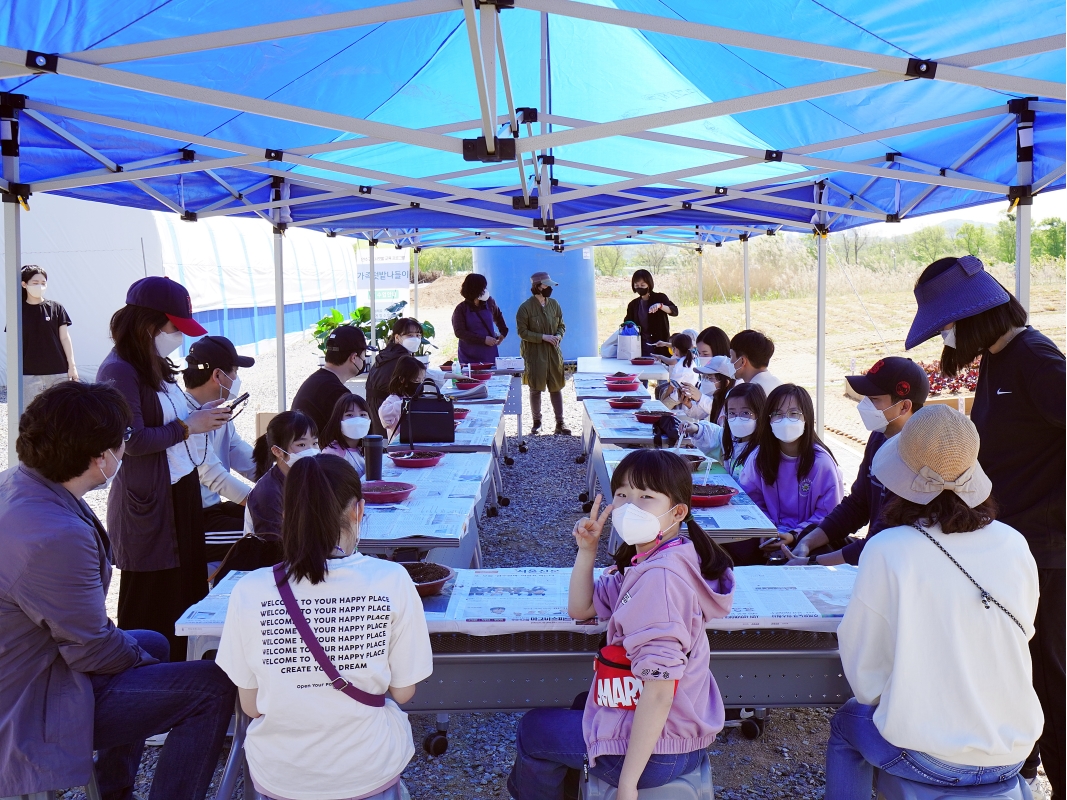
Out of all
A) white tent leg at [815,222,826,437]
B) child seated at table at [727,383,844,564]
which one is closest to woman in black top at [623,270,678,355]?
white tent leg at [815,222,826,437]

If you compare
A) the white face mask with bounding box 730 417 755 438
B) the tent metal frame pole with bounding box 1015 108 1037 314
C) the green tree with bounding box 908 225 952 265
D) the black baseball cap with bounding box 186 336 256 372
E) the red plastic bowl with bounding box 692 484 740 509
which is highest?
the green tree with bounding box 908 225 952 265

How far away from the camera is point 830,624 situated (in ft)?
7.59

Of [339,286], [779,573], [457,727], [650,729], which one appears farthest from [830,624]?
[339,286]

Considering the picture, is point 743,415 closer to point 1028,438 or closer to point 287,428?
point 1028,438

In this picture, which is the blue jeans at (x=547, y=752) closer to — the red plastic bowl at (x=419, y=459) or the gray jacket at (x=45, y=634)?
the gray jacket at (x=45, y=634)

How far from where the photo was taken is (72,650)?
2150 millimetres

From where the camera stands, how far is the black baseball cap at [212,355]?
3.74 m

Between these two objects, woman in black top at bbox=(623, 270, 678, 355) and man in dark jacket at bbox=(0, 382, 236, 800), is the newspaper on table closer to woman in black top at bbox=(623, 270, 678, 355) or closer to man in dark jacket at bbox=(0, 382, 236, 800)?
man in dark jacket at bbox=(0, 382, 236, 800)

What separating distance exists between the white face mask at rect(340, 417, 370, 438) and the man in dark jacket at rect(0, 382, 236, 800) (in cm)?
149

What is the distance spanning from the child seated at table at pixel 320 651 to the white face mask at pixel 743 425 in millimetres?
2556

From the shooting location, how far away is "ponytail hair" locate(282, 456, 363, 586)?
6.06 ft

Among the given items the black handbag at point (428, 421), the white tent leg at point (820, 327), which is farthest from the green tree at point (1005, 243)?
the black handbag at point (428, 421)

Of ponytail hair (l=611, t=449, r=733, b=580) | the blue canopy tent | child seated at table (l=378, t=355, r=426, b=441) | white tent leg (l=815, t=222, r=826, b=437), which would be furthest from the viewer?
white tent leg (l=815, t=222, r=826, b=437)

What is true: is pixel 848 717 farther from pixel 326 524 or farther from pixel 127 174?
pixel 127 174
